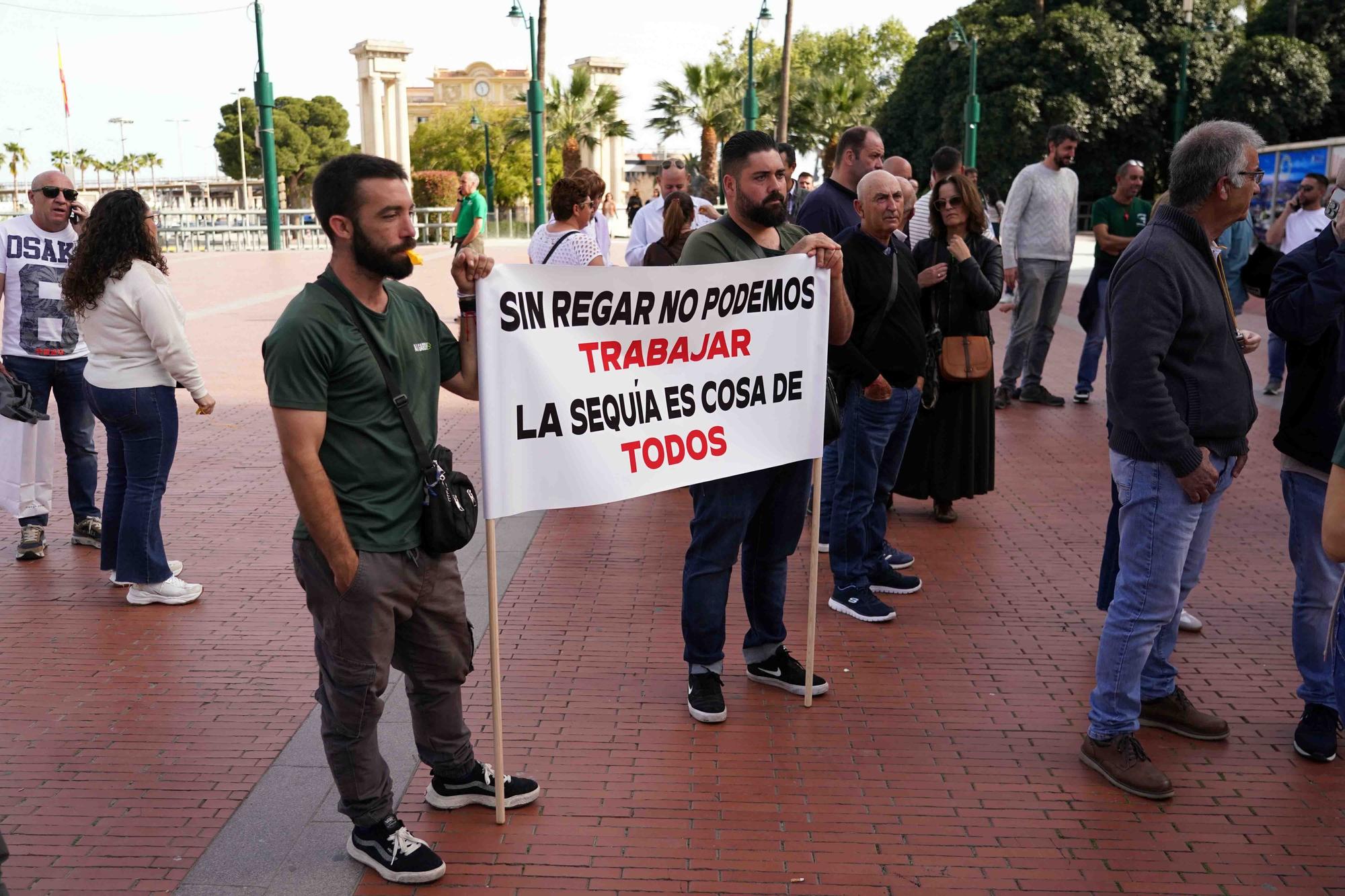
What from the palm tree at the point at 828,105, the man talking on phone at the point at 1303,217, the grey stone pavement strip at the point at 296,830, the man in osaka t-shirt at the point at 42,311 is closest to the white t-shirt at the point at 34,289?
the man in osaka t-shirt at the point at 42,311

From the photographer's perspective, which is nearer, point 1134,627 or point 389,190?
point 389,190

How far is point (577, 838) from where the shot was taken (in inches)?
142

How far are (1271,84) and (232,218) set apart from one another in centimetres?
3765

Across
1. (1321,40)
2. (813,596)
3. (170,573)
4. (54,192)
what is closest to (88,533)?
(170,573)

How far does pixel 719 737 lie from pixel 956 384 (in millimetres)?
3063

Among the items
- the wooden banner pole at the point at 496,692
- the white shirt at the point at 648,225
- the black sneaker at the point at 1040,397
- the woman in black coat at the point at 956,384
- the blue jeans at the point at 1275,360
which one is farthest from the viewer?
the black sneaker at the point at 1040,397

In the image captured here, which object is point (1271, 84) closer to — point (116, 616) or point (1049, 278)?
point (1049, 278)

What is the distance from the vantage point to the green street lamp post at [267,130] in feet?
108

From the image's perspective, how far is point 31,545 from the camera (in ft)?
21.0

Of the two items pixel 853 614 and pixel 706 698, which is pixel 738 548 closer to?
pixel 706 698

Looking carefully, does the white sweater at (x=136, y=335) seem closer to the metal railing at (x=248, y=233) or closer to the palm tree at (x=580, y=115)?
the metal railing at (x=248, y=233)

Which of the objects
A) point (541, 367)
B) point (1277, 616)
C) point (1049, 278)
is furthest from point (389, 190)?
point (1049, 278)

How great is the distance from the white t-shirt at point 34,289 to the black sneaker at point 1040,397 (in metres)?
7.56

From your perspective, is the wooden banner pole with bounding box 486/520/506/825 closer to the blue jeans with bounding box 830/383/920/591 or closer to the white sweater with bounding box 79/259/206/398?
the blue jeans with bounding box 830/383/920/591
